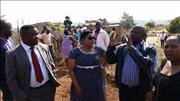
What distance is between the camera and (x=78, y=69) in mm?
6254

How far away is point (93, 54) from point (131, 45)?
757 mm

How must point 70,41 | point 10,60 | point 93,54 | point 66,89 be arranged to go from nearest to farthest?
1. point 10,60
2. point 93,54
3. point 66,89
4. point 70,41

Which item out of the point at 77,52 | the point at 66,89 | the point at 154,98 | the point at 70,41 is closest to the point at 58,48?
the point at 70,41

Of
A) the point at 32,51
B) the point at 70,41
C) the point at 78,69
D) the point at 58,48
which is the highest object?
the point at 32,51

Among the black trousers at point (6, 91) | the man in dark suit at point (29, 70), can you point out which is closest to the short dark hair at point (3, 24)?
the black trousers at point (6, 91)

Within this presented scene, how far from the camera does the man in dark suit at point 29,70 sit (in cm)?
539

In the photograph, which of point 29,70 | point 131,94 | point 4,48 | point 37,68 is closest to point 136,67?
point 131,94

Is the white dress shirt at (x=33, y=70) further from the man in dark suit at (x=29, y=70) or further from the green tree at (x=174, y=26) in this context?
the green tree at (x=174, y=26)

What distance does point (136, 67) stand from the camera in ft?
19.3

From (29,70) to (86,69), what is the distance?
3.61ft

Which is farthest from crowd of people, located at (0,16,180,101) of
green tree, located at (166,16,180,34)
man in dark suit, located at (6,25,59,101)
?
green tree, located at (166,16,180,34)

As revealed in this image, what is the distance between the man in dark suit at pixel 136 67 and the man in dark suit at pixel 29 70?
104 cm

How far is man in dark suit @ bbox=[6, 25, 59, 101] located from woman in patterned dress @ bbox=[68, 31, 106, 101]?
25.9 inches

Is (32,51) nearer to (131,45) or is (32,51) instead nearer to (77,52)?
(77,52)
